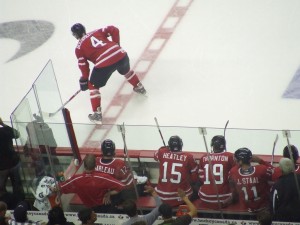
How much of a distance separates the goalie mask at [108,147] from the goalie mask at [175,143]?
38cm

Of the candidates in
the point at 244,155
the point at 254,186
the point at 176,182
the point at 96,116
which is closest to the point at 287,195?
the point at 254,186

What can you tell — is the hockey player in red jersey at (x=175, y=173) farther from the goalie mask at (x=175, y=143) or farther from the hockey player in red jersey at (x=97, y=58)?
the hockey player in red jersey at (x=97, y=58)

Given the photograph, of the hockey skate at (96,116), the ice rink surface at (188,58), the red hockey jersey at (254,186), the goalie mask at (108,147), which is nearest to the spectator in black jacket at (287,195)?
the red hockey jersey at (254,186)

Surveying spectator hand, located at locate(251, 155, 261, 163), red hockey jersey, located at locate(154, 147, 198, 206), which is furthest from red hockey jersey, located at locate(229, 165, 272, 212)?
red hockey jersey, located at locate(154, 147, 198, 206)

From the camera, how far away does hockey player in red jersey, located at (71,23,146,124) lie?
24.2ft

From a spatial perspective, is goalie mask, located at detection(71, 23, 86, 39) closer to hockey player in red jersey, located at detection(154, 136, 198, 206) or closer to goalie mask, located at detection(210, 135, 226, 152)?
hockey player in red jersey, located at detection(154, 136, 198, 206)

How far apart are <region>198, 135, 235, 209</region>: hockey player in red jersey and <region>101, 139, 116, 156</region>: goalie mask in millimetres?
597

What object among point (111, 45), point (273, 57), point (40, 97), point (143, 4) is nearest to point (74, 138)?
point (40, 97)

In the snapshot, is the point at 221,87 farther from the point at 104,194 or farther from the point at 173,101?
the point at 104,194

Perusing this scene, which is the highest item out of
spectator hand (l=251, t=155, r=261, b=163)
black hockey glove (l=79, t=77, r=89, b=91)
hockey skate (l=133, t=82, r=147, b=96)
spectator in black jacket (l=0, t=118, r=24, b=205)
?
spectator hand (l=251, t=155, r=261, b=163)

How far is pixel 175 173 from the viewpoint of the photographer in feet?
18.1

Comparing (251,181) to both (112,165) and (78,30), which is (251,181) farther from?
(78,30)

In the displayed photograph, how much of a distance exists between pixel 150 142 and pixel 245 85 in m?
2.18

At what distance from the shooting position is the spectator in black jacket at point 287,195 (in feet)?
16.6
